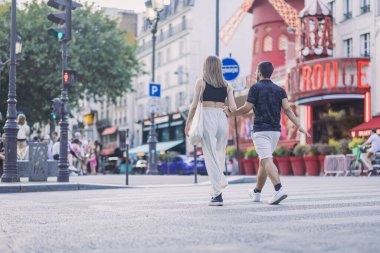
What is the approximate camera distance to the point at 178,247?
486cm

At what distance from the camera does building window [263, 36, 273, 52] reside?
4394cm

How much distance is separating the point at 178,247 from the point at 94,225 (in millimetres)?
1737

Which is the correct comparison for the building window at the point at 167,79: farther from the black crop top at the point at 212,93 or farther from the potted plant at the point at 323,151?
the black crop top at the point at 212,93

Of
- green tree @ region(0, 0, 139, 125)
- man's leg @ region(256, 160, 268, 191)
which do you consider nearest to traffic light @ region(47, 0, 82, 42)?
man's leg @ region(256, 160, 268, 191)

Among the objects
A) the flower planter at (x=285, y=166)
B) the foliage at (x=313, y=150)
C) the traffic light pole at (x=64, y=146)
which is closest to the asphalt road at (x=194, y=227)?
the traffic light pole at (x=64, y=146)

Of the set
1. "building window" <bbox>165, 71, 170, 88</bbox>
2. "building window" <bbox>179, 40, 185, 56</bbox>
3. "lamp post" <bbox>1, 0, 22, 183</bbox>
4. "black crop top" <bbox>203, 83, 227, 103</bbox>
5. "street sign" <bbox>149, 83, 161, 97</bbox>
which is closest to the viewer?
"black crop top" <bbox>203, 83, 227, 103</bbox>

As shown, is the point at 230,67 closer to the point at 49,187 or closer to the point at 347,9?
the point at 49,187

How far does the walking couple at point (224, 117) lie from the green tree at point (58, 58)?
27.7 metres

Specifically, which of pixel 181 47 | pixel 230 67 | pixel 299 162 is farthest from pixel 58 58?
pixel 181 47

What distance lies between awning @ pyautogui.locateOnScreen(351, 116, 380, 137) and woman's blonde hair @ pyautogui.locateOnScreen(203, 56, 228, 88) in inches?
894

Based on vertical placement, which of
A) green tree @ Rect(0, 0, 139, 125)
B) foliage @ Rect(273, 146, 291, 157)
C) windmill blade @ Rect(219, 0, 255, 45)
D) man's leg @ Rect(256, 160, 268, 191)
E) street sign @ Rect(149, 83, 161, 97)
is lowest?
man's leg @ Rect(256, 160, 268, 191)

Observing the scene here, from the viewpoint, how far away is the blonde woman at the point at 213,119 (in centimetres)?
866

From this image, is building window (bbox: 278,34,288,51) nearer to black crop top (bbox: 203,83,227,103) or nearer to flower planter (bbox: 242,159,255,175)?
flower planter (bbox: 242,159,255,175)

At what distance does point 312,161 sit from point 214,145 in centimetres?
2145
